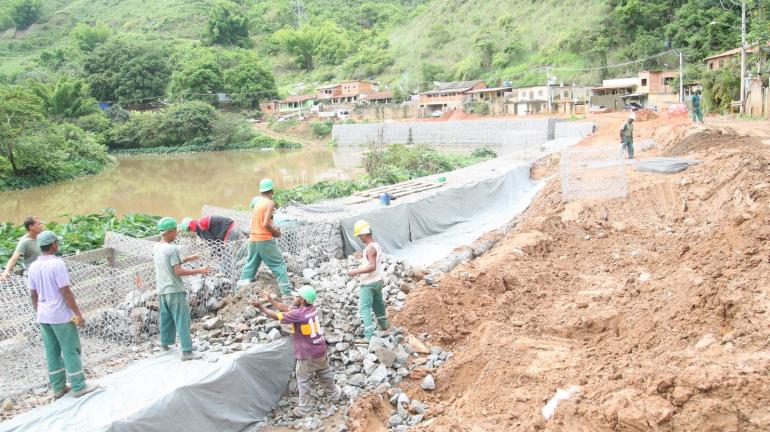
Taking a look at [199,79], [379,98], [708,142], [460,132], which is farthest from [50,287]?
[199,79]

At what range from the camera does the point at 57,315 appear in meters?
4.74

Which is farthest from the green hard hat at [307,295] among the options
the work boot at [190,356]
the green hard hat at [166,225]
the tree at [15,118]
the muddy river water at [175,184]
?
the tree at [15,118]

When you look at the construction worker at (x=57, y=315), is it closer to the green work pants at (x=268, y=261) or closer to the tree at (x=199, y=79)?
the green work pants at (x=268, y=261)

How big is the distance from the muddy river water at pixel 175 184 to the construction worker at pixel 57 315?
1518 centimetres

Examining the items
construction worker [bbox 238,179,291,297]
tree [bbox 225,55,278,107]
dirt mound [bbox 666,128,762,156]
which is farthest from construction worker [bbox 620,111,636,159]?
tree [bbox 225,55,278,107]

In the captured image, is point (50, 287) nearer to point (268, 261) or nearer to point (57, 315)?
point (57, 315)

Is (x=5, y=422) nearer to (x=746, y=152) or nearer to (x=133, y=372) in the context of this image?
(x=133, y=372)

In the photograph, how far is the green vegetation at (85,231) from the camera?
10.4 meters

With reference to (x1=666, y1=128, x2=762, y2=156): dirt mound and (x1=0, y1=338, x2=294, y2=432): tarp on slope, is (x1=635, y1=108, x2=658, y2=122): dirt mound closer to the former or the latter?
(x1=666, y1=128, x2=762, y2=156): dirt mound

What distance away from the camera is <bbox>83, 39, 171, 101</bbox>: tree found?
2680 inches

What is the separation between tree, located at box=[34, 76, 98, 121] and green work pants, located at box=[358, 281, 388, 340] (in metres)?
56.4

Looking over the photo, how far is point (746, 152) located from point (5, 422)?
45.0ft

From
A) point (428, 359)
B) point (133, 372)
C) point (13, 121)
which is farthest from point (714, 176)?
point (13, 121)

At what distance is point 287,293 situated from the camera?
7.05 meters
